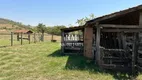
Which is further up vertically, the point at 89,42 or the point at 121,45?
the point at 89,42

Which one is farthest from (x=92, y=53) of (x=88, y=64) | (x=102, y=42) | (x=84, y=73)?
(x=84, y=73)

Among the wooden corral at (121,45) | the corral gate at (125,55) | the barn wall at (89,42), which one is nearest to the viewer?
the corral gate at (125,55)

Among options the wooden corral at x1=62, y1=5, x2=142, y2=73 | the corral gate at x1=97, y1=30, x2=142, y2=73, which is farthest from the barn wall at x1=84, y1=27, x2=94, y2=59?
the corral gate at x1=97, y1=30, x2=142, y2=73

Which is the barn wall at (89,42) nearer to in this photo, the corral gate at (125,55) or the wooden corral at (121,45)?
the wooden corral at (121,45)

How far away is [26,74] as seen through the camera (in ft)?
30.6

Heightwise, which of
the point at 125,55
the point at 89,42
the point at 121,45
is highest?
the point at 89,42

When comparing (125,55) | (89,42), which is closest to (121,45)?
(125,55)

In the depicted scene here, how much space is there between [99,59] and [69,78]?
2.68 meters

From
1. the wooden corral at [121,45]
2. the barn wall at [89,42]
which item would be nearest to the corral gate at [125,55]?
the wooden corral at [121,45]

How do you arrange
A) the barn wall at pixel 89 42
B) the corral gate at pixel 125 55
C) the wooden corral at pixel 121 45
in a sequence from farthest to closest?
the barn wall at pixel 89 42
the wooden corral at pixel 121 45
the corral gate at pixel 125 55

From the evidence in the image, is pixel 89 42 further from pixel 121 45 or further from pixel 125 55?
pixel 125 55

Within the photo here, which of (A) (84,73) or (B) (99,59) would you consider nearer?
(A) (84,73)

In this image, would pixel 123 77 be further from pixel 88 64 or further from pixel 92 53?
pixel 92 53

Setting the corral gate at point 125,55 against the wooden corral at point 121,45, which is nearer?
the corral gate at point 125,55
